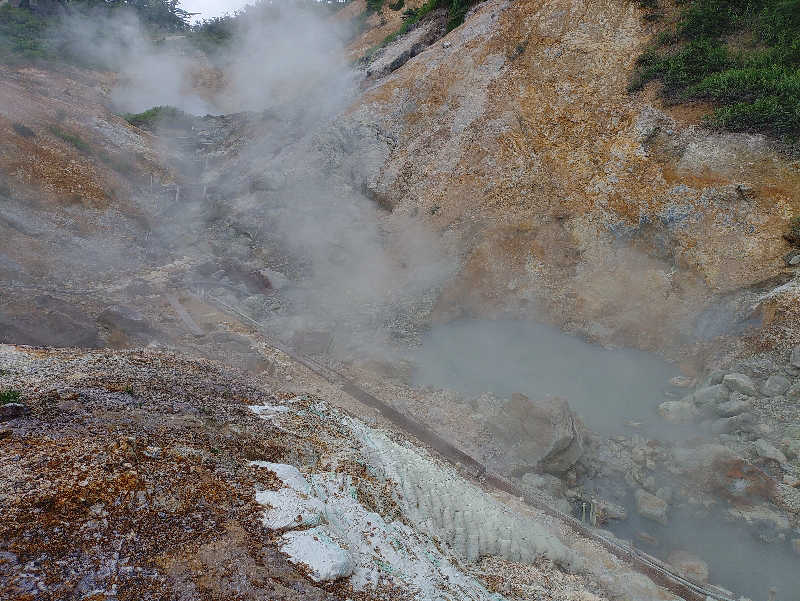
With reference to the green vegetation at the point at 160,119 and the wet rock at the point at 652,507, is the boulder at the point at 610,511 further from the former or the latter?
the green vegetation at the point at 160,119

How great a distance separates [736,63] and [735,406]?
27.8 ft

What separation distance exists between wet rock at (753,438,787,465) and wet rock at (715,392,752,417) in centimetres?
60

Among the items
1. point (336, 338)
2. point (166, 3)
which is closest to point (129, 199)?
point (336, 338)

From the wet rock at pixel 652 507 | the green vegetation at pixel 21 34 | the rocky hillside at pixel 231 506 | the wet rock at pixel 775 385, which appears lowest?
the rocky hillside at pixel 231 506

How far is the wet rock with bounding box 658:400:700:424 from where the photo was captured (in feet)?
28.1

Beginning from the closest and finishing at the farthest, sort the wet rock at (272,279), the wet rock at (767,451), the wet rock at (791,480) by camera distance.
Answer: the wet rock at (791,480) < the wet rock at (767,451) < the wet rock at (272,279)

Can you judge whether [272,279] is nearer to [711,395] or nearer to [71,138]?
[71,138]

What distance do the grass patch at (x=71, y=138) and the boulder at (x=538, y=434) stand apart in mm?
15442

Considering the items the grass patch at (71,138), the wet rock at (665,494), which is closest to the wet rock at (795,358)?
the wet rock at (665,494)

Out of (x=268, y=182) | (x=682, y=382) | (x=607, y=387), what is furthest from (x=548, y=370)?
(x=268, y=182)

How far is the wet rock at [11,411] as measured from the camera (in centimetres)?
438

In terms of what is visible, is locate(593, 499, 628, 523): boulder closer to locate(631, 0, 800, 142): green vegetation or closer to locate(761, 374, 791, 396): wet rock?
locate(761, 374, 791, 396): wet rock

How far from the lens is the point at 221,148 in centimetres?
1961

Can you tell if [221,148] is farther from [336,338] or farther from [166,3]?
[166,3]
